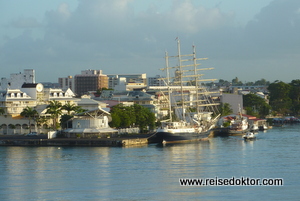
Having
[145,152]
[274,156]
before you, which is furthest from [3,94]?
[274,156]

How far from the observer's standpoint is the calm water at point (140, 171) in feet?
161

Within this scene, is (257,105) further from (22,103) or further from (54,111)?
(54,111)

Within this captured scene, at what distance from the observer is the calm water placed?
49.0 metres

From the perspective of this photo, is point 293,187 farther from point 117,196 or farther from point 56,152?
point 56,152

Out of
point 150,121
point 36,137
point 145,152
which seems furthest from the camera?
point 150,121

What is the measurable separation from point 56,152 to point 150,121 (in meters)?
37.1

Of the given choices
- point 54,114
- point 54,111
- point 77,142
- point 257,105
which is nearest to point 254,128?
point 54,114

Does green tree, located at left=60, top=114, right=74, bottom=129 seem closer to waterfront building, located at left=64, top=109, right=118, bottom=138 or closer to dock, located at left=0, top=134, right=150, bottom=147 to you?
waterfront building, located at left=64, top=109, right=118, bottom=138

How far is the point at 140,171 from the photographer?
60.6m

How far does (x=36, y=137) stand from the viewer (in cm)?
9781

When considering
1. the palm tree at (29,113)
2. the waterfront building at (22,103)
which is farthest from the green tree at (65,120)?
the palm tree at (29,113)

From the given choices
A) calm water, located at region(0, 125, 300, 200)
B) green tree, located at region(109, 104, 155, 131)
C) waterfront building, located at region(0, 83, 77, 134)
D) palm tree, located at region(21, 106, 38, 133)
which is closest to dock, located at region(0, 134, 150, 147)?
calm water, located at region(0, 125, 300, 200)

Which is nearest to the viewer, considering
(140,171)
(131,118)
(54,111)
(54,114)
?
(140,171)

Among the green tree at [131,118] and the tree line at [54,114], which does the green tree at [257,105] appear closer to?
the green tree at [131,118]
